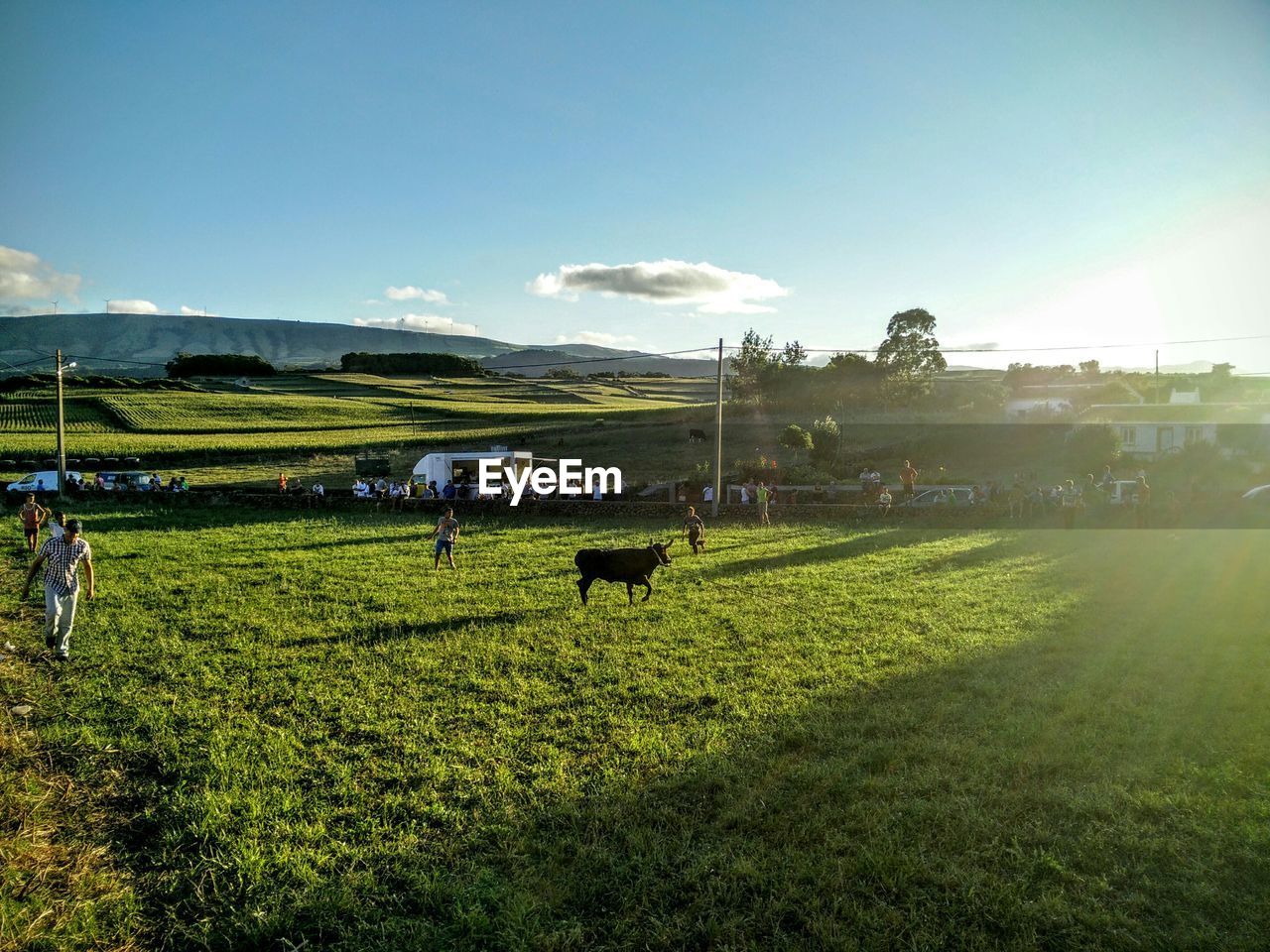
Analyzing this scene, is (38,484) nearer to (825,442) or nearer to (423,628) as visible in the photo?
(423,628)

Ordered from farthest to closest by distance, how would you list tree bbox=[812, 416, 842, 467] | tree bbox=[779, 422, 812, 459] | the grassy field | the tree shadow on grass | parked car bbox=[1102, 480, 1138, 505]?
tree bbox=[779, 422, 812, 459] < tree bbox=[812, 416, 842, 467] < parked car bbox=[1102, 480, 1138, 505] < the tree shadow on grass < the grassy field

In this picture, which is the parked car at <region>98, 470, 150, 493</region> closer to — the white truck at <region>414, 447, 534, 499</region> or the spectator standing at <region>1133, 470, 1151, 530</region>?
the white truck at <region>414, 447, 534, 499</region>

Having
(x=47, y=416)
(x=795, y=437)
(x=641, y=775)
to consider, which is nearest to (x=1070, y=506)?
(x=795, y=437)

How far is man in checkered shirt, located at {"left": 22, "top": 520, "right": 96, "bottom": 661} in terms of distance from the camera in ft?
34.0

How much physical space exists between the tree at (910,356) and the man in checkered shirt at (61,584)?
250ft

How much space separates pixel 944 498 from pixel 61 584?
92.9 ft

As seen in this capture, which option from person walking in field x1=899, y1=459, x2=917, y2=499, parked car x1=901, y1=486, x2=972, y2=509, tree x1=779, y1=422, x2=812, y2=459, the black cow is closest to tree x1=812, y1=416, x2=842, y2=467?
tree x1=779, y1=422, x2=812, y2=459

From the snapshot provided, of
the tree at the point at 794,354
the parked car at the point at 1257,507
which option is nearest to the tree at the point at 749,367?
the tree at the point at 794,354

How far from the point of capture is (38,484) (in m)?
35.7

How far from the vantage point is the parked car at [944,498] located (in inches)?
1084

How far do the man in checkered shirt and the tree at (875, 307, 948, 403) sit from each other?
250 feet

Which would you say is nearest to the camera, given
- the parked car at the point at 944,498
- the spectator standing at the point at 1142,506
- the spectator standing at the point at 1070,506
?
the spectator standing at the point at 1070,506

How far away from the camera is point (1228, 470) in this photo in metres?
37.6

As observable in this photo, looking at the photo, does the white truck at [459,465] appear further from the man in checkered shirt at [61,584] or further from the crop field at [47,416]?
the crop field at [47,416]
